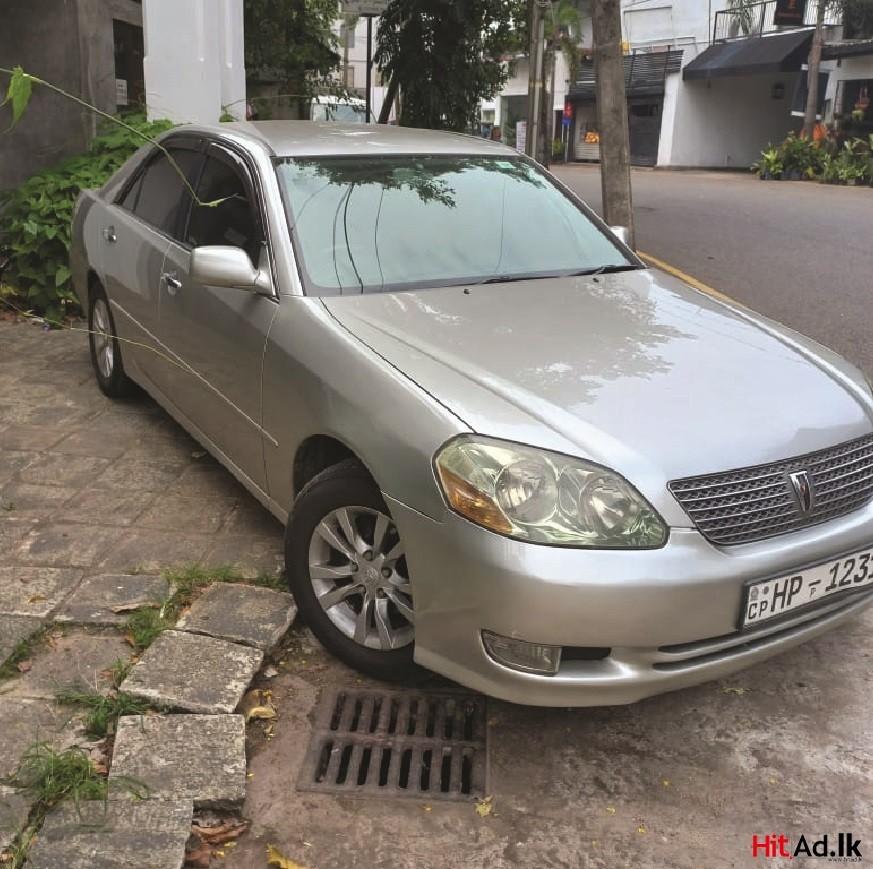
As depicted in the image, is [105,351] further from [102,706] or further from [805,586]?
[805,586]

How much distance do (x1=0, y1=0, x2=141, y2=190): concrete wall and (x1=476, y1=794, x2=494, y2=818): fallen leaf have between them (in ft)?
24.7

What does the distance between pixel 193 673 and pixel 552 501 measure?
48.8 inches

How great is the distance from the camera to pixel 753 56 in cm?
3059

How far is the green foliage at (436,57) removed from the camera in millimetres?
13164

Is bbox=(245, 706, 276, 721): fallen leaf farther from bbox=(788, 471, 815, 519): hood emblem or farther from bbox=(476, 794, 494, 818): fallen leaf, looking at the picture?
bbox=(788, 471, 815, 519): hood emblem

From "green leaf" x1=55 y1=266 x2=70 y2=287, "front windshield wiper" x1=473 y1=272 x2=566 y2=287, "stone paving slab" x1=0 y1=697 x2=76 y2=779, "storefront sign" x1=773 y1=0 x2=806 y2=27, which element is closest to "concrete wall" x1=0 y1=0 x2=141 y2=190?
"green leaf" x1=55 y1=266 x2=70 y2=287

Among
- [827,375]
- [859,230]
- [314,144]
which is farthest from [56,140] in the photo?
[859,230]

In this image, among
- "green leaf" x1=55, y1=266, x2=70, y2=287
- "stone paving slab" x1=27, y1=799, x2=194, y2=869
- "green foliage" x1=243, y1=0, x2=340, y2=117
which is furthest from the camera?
"green foliage" x1=243, y1=0, x2=340, y2=117

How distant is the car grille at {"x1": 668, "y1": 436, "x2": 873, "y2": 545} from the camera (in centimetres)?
242

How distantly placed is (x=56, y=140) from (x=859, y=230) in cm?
1031

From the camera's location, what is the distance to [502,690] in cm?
246

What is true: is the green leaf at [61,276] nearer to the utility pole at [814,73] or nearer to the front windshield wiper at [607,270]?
the front windshield wiper at [607,270]

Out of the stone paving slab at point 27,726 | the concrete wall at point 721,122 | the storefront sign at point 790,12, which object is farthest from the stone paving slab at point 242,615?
the concrete wall at point 721,122

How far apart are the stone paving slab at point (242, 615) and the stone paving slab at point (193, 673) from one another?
0.05 meters
